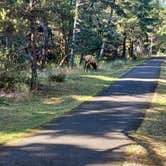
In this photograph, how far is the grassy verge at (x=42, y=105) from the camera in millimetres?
13859

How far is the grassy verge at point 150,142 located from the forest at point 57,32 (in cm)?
702

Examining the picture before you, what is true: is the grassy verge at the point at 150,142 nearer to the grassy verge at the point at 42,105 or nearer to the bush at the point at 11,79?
the grassy verge at the point at 42,105

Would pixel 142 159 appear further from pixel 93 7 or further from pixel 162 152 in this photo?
pixel 93 7

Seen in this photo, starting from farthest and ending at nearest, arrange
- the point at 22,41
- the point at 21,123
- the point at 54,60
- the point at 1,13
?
1. the point at 54,60
2. the point at 22,41
3. the point at 1,13
4. the point at 21,123

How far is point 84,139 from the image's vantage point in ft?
39.2

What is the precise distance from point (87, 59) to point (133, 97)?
1763 centimetres

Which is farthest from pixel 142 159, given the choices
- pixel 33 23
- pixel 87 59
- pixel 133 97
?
pixel 87 59

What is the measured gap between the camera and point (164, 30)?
4003 inches

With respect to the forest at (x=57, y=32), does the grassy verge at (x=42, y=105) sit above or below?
below

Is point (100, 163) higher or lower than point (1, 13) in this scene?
lower

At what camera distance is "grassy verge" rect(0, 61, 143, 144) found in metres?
13.9

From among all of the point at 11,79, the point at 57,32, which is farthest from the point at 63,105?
the point at 57,32

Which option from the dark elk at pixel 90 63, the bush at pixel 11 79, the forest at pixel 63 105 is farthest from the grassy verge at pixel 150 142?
the dark elk at pixel 90 63

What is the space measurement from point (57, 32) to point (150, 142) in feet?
102
